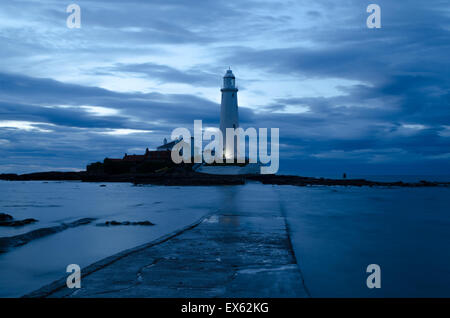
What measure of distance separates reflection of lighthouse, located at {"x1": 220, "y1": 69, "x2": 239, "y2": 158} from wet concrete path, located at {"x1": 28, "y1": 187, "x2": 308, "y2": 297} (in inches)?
1522

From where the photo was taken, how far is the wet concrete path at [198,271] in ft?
15.6

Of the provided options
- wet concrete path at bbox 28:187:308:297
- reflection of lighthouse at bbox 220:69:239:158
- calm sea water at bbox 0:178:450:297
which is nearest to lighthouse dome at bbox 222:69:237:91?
reflection of lighthouse at bbox 220:69:239:158

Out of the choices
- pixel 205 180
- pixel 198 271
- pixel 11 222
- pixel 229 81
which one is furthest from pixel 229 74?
pixel 198 271

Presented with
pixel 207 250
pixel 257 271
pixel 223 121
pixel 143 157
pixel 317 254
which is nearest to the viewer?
pixel 257 271

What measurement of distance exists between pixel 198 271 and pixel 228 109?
139 ft

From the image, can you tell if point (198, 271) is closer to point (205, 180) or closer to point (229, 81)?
point (205, 180)

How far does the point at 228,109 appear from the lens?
47406 millimetres

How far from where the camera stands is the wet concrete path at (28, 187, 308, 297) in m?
4.76

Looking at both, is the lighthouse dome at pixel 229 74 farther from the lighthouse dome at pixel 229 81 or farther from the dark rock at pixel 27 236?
the dark rock at pixel 27 236

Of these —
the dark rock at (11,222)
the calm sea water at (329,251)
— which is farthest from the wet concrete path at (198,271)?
the dark rock at (11,222)
